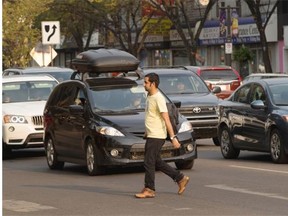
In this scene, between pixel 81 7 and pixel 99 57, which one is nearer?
pixel 99 57

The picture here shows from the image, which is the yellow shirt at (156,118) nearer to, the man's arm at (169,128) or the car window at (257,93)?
the man's arm at (169,128)

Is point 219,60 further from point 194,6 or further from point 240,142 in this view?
point 240,142

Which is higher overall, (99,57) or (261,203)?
(99,57)

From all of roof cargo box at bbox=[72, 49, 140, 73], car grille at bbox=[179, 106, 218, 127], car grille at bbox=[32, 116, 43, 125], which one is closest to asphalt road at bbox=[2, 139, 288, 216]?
roof cargo box at bbox=[72, 49, 140, 73]

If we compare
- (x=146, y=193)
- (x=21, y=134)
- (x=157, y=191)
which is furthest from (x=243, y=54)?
(x=146, y=193)

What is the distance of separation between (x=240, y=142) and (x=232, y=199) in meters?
6.91

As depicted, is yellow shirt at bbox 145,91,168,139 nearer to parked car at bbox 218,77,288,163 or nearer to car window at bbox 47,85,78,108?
parked car at bbox 218,77,288,163

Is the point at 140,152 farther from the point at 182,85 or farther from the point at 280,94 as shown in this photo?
the point at 182,85

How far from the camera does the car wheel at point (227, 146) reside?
67.8ft

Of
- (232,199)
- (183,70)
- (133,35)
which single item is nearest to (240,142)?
(183,70)

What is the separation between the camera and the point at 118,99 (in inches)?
715

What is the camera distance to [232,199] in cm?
1337

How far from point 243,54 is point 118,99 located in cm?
4190

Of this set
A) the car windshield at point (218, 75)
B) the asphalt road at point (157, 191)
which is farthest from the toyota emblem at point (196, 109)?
the car windshield at point (218, 75)
